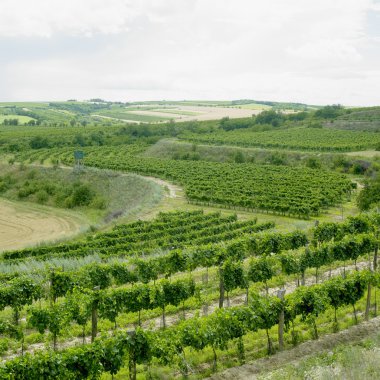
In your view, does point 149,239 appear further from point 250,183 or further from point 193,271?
point 250,183

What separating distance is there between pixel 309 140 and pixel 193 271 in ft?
253

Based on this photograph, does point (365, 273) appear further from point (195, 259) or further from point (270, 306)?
point (195, 259)

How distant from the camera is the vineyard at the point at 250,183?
158 feet

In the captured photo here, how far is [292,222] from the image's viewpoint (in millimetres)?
42969

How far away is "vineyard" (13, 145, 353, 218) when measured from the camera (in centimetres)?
4818

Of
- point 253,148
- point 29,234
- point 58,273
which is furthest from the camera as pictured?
point 253,148

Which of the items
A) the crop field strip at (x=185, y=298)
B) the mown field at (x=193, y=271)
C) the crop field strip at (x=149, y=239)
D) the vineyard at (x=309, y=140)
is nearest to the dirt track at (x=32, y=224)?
the mown field at (x=193, y=271)

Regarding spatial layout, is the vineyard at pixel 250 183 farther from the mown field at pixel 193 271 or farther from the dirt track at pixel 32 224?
the dirt track at pixel 32 224

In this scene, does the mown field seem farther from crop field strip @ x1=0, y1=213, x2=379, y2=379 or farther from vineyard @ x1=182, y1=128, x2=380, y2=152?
vineyard @ x1=182, y1=128, x2=380, y2=152

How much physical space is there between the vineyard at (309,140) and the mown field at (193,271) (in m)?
2.29

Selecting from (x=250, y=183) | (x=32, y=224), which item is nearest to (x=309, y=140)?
(x=250, y=183)

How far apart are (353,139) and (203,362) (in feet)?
291

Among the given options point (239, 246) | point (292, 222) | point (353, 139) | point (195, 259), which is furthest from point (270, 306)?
point (353, 139)

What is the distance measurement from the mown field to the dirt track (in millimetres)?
2739
